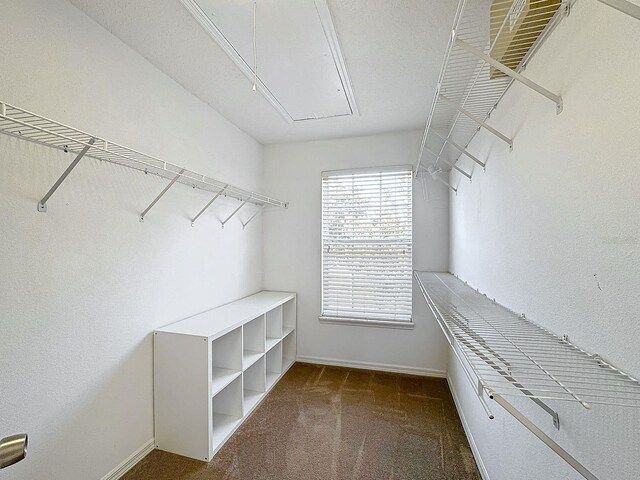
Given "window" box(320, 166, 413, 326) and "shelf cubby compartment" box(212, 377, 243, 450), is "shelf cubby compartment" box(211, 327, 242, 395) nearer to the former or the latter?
"shelf cubby compartment" box(212, 377, 243, 450)

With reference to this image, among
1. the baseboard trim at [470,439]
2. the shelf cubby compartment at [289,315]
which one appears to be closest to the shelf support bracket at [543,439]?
the baseboard trim at [470,439]

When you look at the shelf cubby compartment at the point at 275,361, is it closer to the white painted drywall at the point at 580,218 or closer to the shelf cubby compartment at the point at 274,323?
the shelf cubby compartment at the point at 274,323

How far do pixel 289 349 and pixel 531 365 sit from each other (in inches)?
104

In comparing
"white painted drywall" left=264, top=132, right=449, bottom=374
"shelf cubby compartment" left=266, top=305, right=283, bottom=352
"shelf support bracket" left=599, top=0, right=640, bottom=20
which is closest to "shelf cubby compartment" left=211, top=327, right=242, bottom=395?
"shelf cubby compartment" left=266, top=305, right=283, bottom=352

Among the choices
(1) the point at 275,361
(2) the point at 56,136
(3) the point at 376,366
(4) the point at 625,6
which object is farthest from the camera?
(3) the point at 376,366

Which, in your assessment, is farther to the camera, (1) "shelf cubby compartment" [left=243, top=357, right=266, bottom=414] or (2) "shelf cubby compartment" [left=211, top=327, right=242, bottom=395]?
(1) "shelf cubby compartment" [left=243, top=357, right=266, bottom=414]

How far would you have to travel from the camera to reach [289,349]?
3.15 meters

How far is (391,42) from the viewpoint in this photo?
1630 mm

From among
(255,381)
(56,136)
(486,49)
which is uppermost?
(486,49)

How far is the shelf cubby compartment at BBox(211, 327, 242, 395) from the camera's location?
6.95ft

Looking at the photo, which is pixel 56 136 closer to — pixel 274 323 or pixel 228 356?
pixel 228 356

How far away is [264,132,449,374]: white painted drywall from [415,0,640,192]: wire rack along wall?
0.96 metres

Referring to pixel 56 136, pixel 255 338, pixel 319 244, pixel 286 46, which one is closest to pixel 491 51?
pixel 286 46

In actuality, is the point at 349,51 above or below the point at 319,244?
above
